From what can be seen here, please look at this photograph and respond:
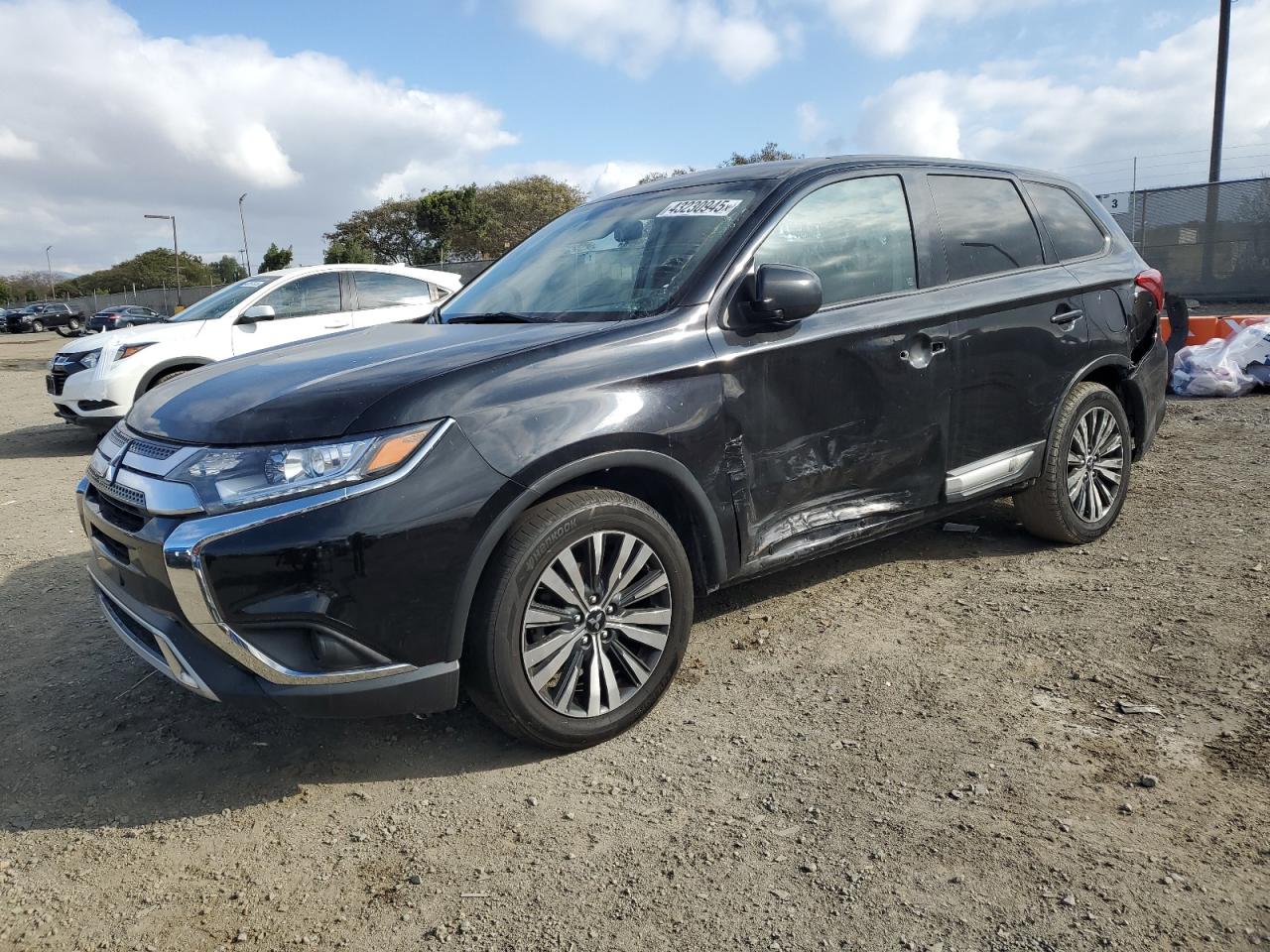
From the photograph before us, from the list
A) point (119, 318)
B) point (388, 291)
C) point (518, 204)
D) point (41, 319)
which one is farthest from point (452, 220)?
point (388, 291)

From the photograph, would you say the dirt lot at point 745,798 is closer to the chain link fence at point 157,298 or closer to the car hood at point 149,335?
the car hood at point 149,335

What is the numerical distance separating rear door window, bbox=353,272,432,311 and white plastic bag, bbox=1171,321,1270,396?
24.6 feet

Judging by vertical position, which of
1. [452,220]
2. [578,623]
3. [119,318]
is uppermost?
[452,220]

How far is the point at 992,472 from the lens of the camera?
420 cm

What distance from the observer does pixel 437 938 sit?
221 centimetres

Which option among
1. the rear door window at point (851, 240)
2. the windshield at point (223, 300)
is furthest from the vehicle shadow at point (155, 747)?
the windshield at point (223, 300)

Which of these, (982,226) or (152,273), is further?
(152,273)

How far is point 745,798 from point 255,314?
26.1ft

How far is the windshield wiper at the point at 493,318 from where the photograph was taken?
3.61 meters

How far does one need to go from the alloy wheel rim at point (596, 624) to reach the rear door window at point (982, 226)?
2012 mm

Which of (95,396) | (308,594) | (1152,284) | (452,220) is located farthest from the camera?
(452,220)

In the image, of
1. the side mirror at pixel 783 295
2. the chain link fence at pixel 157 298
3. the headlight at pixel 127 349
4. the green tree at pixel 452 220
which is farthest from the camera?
the green tree at pixel 452 220

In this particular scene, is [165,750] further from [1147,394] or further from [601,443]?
[1147,394]

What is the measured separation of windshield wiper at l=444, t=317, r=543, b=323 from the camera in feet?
11.8
